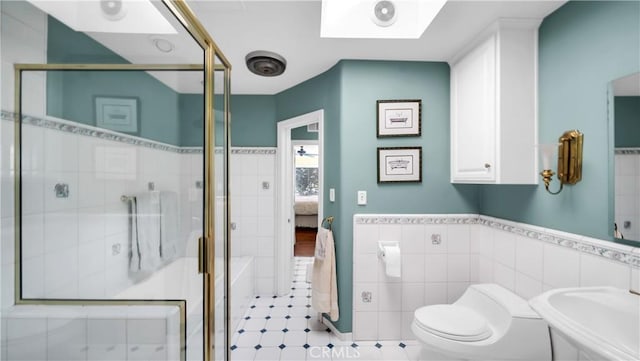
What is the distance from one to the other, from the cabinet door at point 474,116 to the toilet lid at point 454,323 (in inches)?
35.0

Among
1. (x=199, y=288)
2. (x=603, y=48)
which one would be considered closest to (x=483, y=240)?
(x=603, y=48)

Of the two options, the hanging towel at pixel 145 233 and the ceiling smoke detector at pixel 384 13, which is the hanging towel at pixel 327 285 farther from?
the ceiling smoke detector at pixel 384 13

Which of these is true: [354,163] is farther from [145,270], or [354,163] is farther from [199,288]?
[145,270]

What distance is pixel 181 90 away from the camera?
1328 mm

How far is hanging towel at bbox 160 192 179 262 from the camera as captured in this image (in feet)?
4.59

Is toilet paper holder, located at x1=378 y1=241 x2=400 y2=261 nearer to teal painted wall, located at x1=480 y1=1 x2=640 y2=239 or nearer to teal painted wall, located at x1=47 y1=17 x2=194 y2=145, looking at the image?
teal painted wall, located at x1=480 y1=1 x2=640 y2=239

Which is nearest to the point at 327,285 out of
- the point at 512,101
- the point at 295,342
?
the point at 295,342

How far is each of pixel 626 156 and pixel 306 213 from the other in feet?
15.7

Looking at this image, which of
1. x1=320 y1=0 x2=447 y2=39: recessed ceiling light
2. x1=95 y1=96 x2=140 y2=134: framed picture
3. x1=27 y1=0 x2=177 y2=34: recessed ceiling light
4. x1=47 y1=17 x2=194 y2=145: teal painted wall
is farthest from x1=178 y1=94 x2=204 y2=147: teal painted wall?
x1=320 y1=0 x2=447 y2=39: recessed ceiling light

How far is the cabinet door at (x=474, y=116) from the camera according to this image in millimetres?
1612

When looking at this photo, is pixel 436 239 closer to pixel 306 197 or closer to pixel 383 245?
pixel 383 245

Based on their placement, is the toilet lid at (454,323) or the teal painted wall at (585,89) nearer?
the teal painted wall at (585,89)

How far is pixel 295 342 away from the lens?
196 cm

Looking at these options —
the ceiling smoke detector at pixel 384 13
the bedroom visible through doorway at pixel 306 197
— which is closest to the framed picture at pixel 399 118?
the ceiling smoke detector at pixel 384 13
